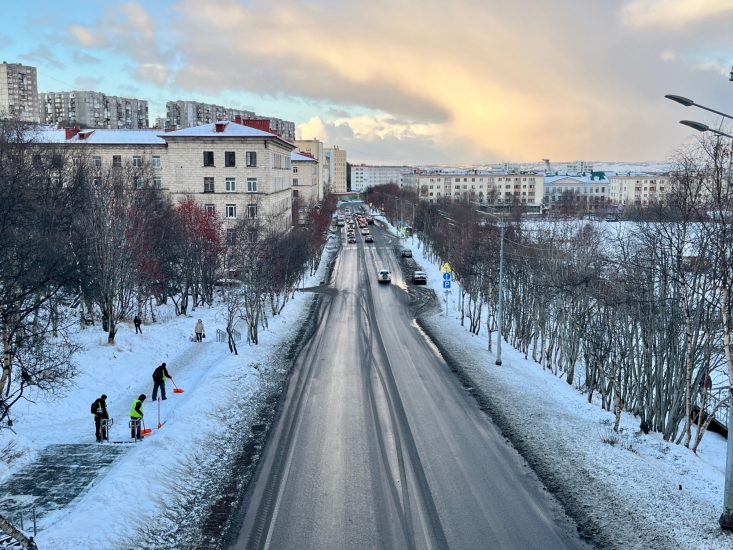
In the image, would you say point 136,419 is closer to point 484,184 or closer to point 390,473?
point 390,473

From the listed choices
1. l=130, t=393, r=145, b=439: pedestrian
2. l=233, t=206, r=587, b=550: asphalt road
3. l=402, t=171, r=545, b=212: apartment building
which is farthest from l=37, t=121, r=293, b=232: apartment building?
l=402, t=171, r=545, b=212: apartment building

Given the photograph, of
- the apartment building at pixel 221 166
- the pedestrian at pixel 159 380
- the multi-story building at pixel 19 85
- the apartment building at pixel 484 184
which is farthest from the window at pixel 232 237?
the apartment building at pixel 484 184

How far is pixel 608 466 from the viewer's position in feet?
48.6

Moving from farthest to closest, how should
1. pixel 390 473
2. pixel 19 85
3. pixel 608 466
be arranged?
pixel 19 85, pixel 608 466, pixel 390 473

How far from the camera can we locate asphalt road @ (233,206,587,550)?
11695 millimetres

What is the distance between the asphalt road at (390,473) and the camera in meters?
11.7

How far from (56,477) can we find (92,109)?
496 feet

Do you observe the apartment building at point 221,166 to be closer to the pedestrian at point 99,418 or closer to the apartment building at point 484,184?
the pedestrian at point 99,418

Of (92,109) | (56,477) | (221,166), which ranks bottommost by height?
(56,477)

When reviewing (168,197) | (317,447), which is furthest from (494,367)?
(168,197)

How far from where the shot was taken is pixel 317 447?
16.1 metres

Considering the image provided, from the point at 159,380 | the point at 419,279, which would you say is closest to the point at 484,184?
the point at 419,279

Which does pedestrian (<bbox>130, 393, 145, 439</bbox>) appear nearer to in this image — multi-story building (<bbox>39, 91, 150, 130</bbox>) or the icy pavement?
the icy pavement

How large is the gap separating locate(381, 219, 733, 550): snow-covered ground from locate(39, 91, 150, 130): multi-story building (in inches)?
5194
